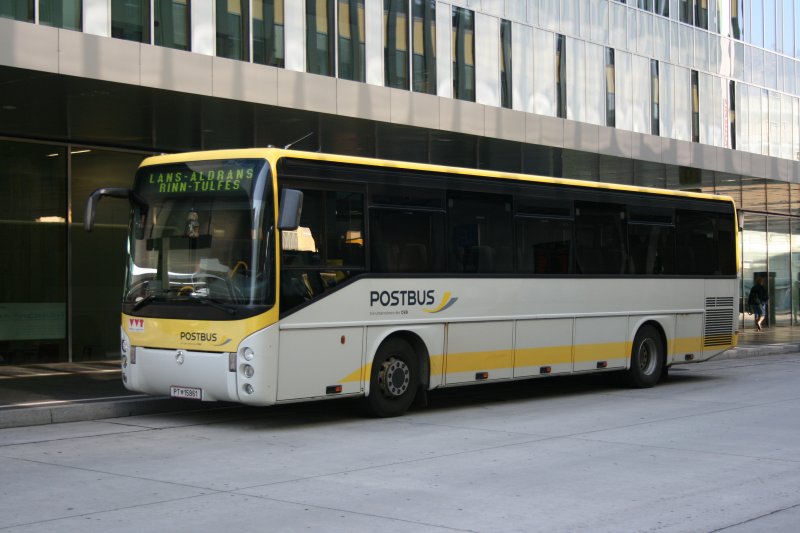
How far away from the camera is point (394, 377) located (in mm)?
13367

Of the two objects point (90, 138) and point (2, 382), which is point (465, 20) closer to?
point (90, 138)

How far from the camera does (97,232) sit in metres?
20.3

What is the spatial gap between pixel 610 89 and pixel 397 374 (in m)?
18.1

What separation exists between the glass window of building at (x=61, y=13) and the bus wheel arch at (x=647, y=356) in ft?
34.2

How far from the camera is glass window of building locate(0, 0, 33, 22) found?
52.0ft

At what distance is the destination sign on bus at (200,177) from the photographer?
1203 cm

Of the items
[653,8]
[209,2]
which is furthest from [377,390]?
[653,8]

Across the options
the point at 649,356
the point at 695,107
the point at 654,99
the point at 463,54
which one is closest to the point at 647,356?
the point at 649,356

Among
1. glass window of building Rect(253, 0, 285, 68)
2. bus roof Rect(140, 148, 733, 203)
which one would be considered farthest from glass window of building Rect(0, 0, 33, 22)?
glass window of building Rect(253, 0, 285, 68)

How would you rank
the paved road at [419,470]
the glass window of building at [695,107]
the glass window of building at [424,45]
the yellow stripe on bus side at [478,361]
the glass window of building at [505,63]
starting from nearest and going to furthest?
the paved road at [419,470] < the yellow stripe on bus side at [478,361] < the glass window of building at [424,45] < the glass window of building at [505,63] < the glass window of building at [695,107]

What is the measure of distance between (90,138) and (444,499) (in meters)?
13.6

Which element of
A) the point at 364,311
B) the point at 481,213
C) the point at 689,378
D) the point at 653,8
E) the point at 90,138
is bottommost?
the point at 689,378

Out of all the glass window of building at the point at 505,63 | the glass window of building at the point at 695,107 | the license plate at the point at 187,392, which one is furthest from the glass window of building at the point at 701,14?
the license plate at the point at 187,392

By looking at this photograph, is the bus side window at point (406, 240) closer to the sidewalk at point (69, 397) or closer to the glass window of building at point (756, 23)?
the sidewalk at point (69, 397)
